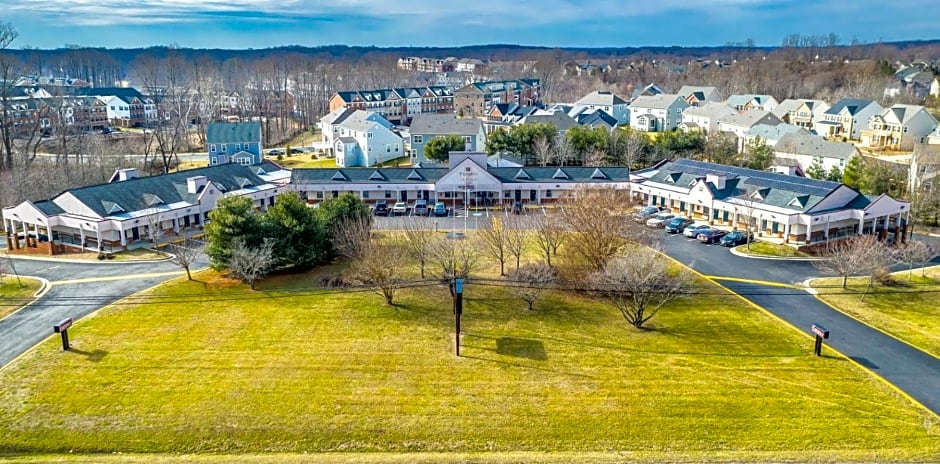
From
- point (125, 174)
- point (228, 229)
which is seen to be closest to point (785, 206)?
point (228, 229)

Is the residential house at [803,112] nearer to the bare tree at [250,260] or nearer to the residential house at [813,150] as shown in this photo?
the residential house at [813,150]

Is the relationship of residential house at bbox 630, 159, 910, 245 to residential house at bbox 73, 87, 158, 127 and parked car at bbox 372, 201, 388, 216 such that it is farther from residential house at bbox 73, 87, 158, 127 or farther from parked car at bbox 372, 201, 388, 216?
residential house at bbox 73, 87, 158, 127

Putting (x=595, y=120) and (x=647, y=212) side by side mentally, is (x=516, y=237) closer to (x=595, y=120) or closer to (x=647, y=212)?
(x=647, y=212)

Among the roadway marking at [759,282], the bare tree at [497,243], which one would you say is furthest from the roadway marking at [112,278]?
the roadway marking at [759,282]

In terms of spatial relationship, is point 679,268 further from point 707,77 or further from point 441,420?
point 707,77

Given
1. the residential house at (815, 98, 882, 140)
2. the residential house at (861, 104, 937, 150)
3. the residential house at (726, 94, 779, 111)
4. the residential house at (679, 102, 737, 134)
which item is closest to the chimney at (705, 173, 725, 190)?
the residential house at (679, 102, 737, 134)

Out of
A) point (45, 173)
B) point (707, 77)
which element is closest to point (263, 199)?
point (45, 173)
